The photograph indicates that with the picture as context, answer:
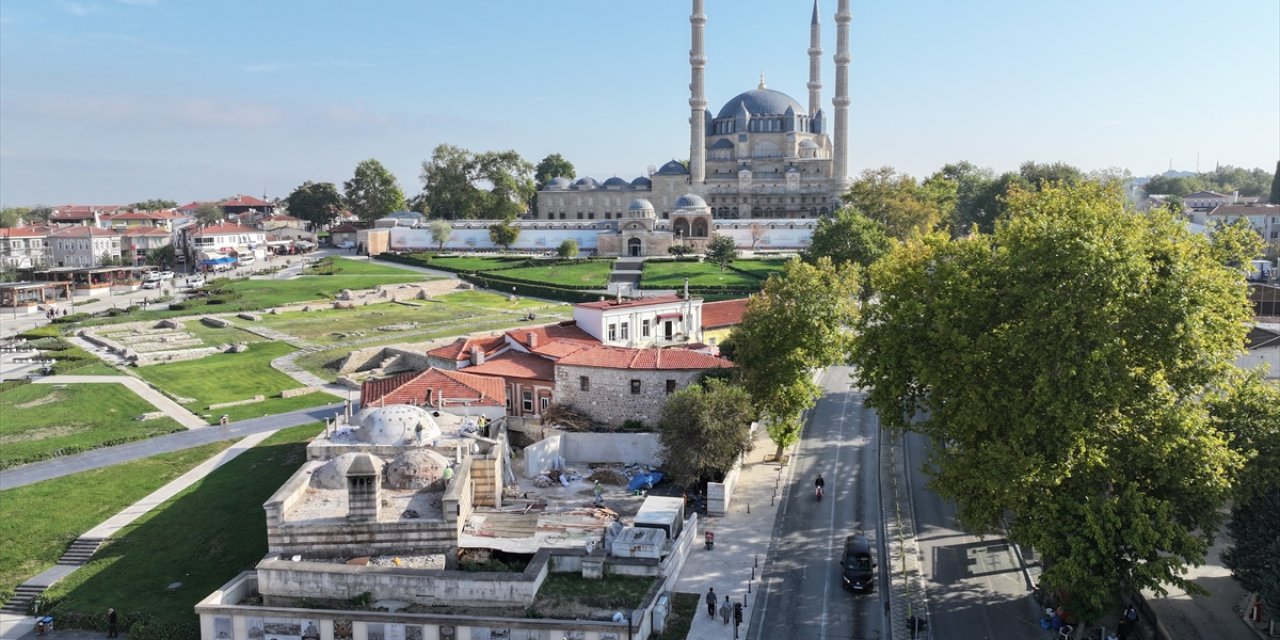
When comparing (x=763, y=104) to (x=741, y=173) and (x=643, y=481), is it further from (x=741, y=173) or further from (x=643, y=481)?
(x=643, y=481)

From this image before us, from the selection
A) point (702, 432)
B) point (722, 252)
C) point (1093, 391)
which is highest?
point (722, 252)

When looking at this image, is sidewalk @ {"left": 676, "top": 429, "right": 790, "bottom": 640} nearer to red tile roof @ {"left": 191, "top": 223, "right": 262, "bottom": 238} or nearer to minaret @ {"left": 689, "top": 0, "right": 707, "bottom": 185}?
minaret @ {"left": 689, "top": 0, "right": 707, "bottom": 185}

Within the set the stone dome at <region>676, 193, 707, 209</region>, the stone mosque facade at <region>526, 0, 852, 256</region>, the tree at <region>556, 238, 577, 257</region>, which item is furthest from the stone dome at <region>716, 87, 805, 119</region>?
the tree at <region>556, 238, 577, 257</region>

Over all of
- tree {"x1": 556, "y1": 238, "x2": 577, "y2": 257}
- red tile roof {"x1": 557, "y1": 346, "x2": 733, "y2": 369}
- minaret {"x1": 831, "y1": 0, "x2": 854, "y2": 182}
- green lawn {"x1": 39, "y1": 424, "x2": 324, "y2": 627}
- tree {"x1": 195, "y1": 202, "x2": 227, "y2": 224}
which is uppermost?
minaret {"x1": 831, "y1": 0, "x2": 854, "y2": 182}

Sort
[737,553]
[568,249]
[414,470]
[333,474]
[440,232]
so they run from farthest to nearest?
1. [440,232]
2. [568,249]
3. [414,470]
4. [333,474]
5. [737,553]

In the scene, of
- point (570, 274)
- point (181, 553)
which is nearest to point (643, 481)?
point (181, 553)

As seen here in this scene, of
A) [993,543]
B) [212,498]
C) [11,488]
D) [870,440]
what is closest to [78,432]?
[11,488]

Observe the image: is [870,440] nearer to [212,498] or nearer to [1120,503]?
[1120,503]
